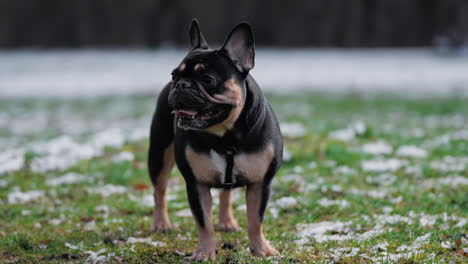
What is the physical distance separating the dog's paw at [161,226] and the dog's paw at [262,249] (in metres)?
1.03

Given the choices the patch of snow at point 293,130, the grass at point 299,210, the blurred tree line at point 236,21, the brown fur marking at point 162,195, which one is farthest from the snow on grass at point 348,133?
the blurred tree line at point 236,21

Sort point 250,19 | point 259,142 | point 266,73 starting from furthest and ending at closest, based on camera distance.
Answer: point 250,19
point 266,73
point 259,142

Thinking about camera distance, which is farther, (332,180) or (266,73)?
(266,73)

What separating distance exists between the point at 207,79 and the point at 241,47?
0.35m

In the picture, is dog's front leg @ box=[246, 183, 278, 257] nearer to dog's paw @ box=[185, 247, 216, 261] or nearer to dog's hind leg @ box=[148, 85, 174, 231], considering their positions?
dog's paw @ box=[185, 247, 216, 261]

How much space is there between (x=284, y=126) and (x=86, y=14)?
1697cm

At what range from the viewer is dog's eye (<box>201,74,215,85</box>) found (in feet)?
11.5

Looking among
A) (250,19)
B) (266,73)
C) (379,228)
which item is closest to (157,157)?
(379,228)

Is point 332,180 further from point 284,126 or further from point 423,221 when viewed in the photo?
point 284,126

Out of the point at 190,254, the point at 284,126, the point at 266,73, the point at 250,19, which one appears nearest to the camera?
the point at 190,254

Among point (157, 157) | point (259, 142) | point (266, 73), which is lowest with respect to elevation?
point (266, 73)

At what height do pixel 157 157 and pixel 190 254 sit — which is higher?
pixel 157 157

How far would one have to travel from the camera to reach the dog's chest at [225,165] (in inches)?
147

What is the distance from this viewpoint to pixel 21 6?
24516mm
